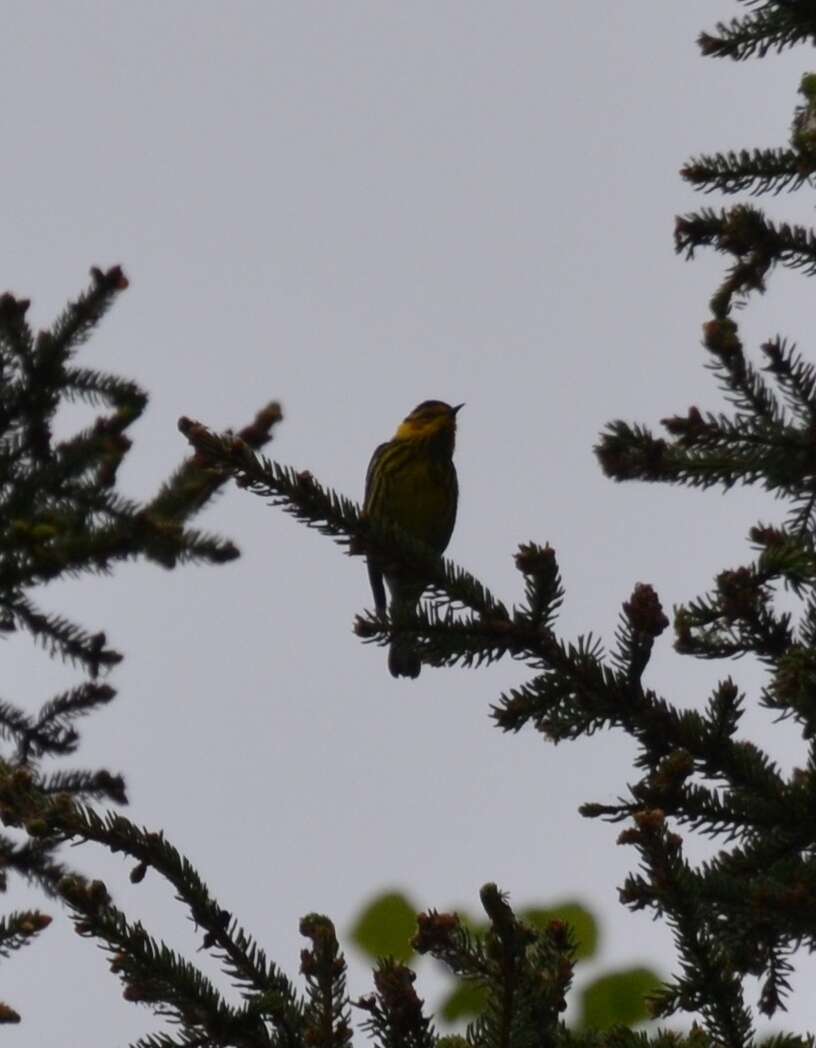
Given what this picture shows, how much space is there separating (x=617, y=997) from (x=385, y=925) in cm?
66

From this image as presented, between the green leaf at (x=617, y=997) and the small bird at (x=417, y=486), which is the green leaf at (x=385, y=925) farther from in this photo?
the small bird at (x=417, y=486)

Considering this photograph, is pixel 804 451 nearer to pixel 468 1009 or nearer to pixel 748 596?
pixel 748 596

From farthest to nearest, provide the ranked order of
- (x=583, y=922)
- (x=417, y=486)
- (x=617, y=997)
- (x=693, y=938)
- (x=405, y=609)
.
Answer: (x=417, y=486) → (x=583, y=922) → (x=617, y=997) → (x=405, y=609) → (x=693, y=938)

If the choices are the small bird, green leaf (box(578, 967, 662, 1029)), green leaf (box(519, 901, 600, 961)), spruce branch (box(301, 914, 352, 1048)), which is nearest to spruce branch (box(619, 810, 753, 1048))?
spruce branch (box(301, 914, 352, 1048))

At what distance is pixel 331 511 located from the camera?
300 centimetres

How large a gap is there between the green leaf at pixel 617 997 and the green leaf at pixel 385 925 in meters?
0.51

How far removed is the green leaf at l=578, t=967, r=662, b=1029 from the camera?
404 centimetres

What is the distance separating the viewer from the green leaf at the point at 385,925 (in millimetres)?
4148

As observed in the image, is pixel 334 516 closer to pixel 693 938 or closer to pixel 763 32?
pixel 693 938

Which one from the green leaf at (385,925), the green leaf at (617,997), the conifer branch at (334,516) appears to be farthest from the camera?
the green leaf at (385,925)

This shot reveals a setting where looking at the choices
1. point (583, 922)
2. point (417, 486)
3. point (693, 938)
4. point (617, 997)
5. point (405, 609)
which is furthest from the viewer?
point (417, 486)

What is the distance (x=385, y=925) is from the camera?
13.7ft

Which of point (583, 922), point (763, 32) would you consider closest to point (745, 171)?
point (763, 32)

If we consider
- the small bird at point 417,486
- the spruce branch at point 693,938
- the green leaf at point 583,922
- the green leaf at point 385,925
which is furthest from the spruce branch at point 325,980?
the small bird at point 417,486
